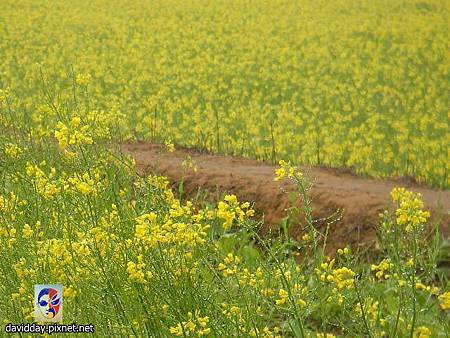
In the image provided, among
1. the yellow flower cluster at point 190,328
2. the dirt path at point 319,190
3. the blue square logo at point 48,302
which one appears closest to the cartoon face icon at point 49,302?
the blue square logo at point 48,302

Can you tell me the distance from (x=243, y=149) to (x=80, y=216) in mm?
4769

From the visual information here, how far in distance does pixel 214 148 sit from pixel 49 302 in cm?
544

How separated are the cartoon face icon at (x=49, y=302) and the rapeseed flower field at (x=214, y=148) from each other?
0.05 metres

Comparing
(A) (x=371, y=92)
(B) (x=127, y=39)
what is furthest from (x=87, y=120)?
(B) (x=127, y=39)

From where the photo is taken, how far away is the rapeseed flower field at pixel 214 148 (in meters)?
3.16

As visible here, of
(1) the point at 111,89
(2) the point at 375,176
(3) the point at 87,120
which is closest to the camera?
(3) the point at 87,120

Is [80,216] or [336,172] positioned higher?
[80,216]

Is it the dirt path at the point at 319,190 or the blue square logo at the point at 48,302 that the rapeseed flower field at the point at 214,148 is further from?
the dirt path at the point at 319,190

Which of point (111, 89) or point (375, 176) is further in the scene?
point (111, 89)

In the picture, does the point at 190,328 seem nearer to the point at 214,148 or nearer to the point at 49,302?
the point at 49,302

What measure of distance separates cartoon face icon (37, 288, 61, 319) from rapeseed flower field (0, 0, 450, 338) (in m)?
0.05

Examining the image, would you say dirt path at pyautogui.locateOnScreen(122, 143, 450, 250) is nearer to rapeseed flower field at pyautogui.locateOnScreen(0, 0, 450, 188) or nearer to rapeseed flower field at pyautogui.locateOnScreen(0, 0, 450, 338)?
rapeseed flower field at pyautogui.locateOnScreen(0, 0, 450, 338)

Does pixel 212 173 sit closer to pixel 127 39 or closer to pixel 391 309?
pixel 391 309

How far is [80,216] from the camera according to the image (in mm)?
3996
